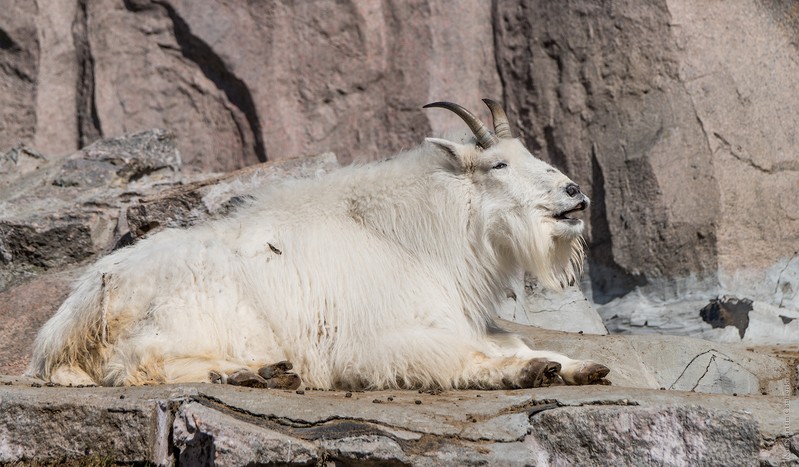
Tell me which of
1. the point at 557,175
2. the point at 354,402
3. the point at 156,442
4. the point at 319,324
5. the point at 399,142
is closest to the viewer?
the point at 156,442

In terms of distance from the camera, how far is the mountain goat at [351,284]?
4836mm

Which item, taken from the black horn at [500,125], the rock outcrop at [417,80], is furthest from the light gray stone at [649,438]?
the rock outcrop at [417,80]

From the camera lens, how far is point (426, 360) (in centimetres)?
487

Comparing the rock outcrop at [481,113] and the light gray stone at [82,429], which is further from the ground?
the rock outcrop at [481,113]

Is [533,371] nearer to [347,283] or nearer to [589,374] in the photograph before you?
[589,374]

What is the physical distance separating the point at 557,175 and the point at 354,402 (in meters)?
2.02

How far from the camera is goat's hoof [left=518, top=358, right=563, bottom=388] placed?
4.69 meters

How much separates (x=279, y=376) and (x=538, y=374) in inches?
46.9

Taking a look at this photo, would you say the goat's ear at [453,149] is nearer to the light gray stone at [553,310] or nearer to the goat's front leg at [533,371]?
the goat's front leg at [533,371]

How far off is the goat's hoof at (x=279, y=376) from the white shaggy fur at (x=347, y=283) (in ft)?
0.53

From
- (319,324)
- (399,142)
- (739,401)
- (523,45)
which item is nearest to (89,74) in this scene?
(399,142)

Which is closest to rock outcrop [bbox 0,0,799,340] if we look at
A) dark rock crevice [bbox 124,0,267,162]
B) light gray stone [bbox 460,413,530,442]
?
dark rock crevice [bbox 124,0,267,162]

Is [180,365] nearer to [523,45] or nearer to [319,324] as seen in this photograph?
[319,324]

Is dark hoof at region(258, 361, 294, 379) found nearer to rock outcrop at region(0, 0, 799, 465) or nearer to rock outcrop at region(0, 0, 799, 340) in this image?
rock outcrop at region(0, 0, 799, 465)
